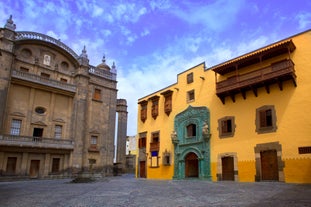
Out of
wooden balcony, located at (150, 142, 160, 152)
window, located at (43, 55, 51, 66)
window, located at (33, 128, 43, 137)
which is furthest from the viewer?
window, located at (43, 55, 51, 66)

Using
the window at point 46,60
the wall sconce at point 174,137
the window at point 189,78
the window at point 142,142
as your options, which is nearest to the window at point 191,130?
the wall sconce at point 174,137

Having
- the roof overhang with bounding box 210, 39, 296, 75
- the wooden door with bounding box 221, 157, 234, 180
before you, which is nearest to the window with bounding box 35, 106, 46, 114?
the roof overhang with bounding box 210, 39, 296, 75

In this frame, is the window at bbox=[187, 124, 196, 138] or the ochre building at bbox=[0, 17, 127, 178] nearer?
the window at bbox=[187, 124, 196, 138]

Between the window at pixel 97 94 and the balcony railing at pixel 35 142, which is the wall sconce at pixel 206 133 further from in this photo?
the window at pixel 97 94

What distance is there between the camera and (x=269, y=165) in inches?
661

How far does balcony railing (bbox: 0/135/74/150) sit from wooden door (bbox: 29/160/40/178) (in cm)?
193

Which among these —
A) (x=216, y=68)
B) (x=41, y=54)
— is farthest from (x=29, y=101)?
(x=216, y=68)

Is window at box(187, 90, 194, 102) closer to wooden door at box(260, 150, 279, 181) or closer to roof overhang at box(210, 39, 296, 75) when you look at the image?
roof overhang at box(210, 39, 296, 75)

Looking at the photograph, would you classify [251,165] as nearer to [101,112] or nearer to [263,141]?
[263,141]

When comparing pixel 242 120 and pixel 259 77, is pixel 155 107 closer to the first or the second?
pixel 242 120

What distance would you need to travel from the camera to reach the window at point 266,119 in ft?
56.0

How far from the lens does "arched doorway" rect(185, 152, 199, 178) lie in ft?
74.2

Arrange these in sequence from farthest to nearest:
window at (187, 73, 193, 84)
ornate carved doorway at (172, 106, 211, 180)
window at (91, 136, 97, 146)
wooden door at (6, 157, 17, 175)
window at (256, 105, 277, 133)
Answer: window at (91, 136, 97, 146), wooden door at (6, 157, 17, 175), window at (187, 73, 193, 84), ornate carved doorway at (172, 106, 211, 180), window at (256, 105, 277, 133)

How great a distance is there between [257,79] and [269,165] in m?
5.79
